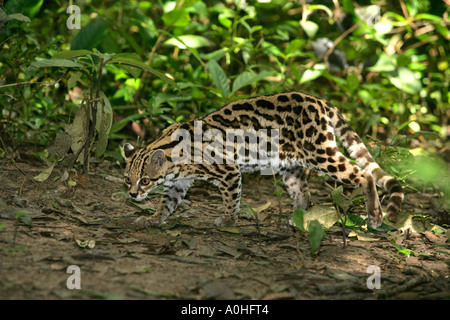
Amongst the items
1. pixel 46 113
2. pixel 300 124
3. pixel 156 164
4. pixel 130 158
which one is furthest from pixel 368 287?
pixel 46 113

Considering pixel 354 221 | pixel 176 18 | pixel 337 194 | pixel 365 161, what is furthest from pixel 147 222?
pixel 176 18

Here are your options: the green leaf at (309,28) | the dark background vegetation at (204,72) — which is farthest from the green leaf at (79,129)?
the green leaf at (309,28)

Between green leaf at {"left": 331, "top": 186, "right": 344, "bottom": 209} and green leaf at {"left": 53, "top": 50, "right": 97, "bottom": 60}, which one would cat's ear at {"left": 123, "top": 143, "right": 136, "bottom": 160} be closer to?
green leaf at {"left": 53, "top": 50, "right": 97, "bottom": 60}

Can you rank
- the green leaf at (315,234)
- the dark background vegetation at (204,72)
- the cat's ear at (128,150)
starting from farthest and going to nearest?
the dark background vegetation at (204,72)
the cat's ear at (128,150)
the green leaf at (315,234)

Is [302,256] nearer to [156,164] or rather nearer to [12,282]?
[156,164]

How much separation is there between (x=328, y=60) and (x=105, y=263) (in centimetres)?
608

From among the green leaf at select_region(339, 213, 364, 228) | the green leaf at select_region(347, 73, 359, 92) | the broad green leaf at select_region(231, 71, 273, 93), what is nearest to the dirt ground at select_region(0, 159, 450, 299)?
the green leaf at select_region(339, 213, 364, 228)

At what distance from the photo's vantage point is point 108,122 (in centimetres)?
530

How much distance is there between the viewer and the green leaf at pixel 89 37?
21.5ft

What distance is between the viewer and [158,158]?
5.27 metres

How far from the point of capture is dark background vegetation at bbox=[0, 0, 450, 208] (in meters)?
5.67

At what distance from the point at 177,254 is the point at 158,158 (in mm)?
1453

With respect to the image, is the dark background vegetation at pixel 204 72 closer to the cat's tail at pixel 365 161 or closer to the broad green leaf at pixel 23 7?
the broad green leaf at pixel 23 7
